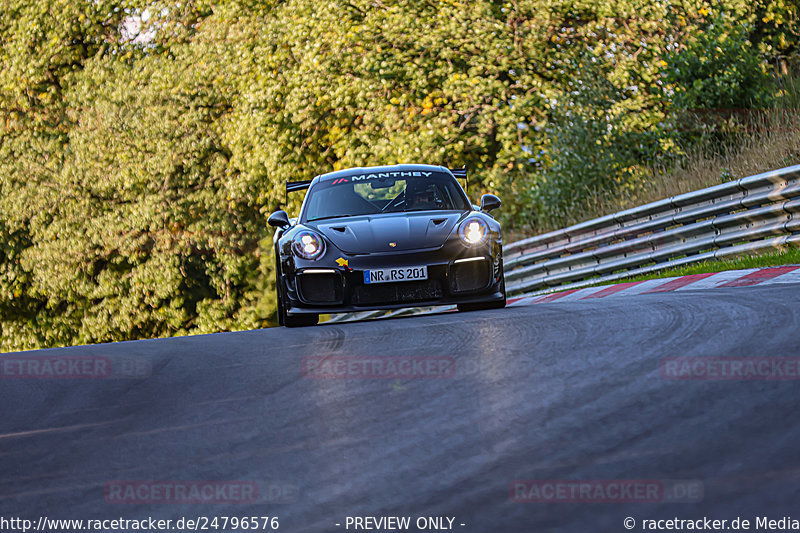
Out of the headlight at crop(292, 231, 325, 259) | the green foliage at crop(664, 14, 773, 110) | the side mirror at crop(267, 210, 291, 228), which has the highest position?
the green foliage at crop(664, 14, 773, 110)

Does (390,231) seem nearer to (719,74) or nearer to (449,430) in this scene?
(449,430)

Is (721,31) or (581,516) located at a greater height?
(721,31)

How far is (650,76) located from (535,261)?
6.17 m

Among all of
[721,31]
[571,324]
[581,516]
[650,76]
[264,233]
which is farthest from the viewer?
[264,233]

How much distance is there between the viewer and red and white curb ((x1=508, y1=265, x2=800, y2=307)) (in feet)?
29.7

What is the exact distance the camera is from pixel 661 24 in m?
20.1

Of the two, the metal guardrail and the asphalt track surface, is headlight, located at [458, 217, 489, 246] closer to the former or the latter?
the asphalt track surface

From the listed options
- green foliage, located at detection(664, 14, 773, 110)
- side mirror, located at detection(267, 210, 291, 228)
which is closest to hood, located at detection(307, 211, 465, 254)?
side mirror, located at detection(267, 210, 291, 228)

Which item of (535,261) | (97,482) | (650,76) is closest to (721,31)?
(650,76)

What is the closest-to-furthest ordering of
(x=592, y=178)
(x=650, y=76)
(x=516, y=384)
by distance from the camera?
(x=516, y=384)
(x=592, y=178)
(x=650, y=76)

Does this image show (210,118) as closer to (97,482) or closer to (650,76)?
(650,76)

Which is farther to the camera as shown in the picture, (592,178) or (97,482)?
(592,178)

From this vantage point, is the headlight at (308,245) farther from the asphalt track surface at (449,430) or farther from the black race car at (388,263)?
the asphalt track surface at (449,430)

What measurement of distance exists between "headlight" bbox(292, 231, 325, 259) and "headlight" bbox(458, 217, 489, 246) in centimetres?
120
